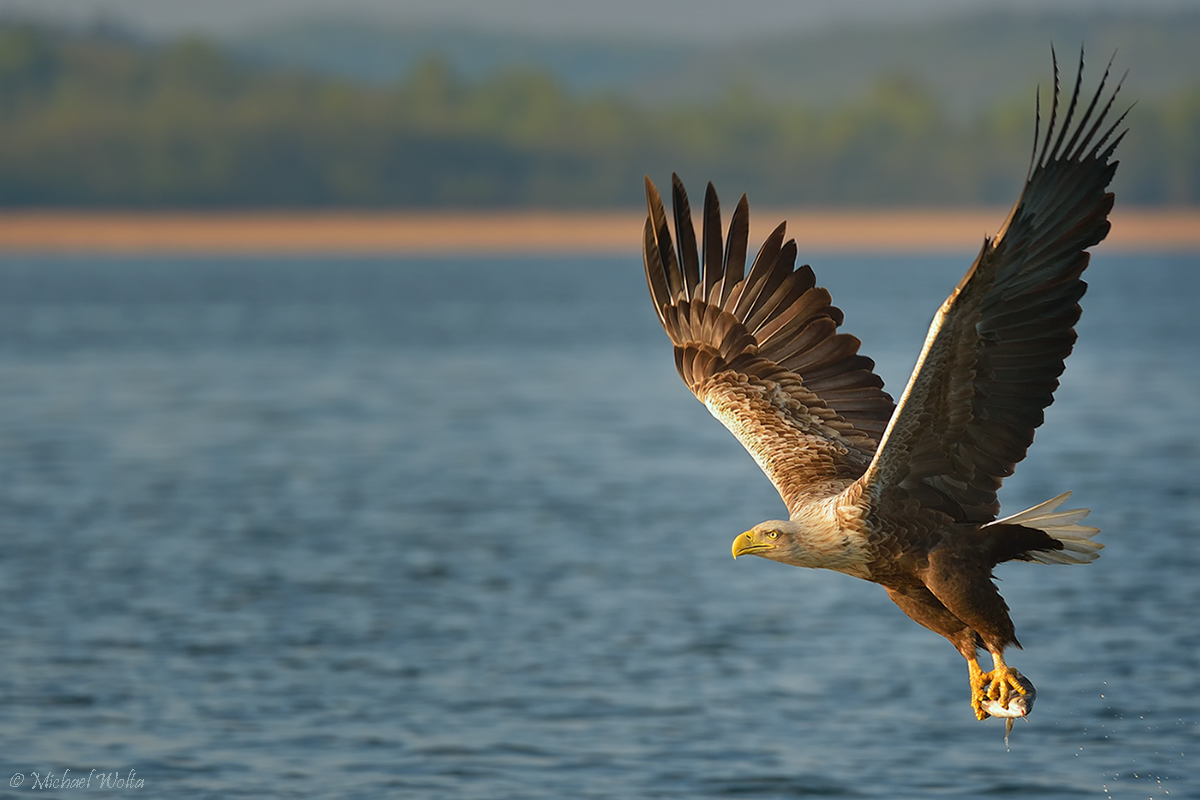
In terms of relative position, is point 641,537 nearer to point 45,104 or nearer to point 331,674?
→ point 331,674

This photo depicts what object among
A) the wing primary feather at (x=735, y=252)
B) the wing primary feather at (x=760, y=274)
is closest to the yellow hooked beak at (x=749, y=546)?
the wing primary feather at (x=735, y=252)

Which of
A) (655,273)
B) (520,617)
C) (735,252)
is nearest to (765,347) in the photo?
(735,252)

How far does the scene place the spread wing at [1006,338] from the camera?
7488 mm

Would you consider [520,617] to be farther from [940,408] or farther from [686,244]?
[940,408]

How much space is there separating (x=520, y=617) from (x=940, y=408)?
27.9ft

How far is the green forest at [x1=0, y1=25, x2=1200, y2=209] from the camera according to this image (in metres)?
156

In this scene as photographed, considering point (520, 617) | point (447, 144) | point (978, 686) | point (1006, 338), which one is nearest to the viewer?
point (1006, 338)

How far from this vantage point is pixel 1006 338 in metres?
7.73

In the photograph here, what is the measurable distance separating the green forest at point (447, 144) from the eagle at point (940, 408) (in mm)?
139222

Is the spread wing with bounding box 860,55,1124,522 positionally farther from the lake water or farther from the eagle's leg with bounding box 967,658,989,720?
the lake water

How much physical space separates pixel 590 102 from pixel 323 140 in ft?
109

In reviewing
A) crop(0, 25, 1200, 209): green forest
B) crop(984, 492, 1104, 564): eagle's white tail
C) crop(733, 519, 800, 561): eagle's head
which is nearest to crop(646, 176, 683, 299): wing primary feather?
crop(733, 519, 800, 561): eagle's head

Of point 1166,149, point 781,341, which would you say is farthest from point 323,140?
point 781,341

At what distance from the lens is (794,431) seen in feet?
31.5
